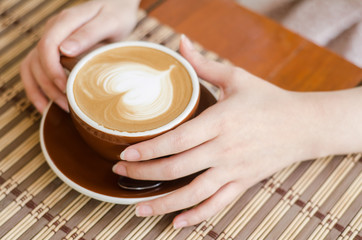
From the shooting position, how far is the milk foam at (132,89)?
0.63m

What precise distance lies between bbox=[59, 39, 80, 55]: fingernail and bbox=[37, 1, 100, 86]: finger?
0.02 meters

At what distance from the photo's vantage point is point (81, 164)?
660 mm

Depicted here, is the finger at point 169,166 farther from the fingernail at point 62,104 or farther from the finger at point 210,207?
the fingernail at point 62,104

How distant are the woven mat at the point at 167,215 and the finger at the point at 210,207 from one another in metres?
0.02

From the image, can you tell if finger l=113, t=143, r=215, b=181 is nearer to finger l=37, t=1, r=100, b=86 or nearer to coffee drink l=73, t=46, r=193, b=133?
coffee drink l=73, t=46, r=193, b=133

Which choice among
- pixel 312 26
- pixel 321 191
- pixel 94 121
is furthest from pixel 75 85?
pixel 312 26

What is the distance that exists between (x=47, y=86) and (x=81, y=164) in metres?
0.17

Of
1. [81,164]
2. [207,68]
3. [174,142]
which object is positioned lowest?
[81,164]

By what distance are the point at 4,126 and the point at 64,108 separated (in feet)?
0.36

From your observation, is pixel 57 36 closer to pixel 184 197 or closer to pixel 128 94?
pixel 128 94

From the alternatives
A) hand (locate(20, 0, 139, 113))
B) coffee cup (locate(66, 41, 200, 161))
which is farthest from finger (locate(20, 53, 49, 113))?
coffee cup (locate(66, 41, 200, 161))

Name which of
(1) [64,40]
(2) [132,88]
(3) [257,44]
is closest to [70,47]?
(1) [64,40]

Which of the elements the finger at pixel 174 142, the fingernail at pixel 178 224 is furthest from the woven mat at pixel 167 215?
the finger at pixel 174 142

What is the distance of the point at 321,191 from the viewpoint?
0.70m
